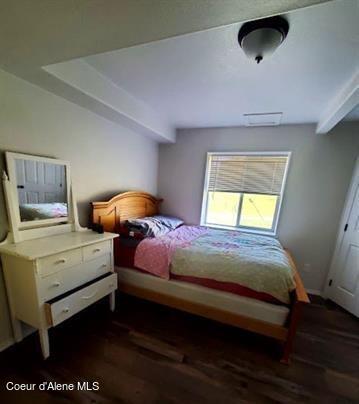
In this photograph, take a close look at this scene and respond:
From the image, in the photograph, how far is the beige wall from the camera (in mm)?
Answer: 1515

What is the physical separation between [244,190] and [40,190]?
2.71 m

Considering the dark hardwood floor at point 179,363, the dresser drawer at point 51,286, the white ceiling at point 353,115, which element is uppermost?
the white ceiling at point 353,115

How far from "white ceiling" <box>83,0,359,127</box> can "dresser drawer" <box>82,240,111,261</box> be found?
1.63 metres

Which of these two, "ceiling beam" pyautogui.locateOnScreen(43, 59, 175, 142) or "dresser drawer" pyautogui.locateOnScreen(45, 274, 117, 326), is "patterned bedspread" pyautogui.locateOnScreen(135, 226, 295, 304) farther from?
"ceiling beam" pyautogui.locateOnScreen(43, 59, 175, 142)

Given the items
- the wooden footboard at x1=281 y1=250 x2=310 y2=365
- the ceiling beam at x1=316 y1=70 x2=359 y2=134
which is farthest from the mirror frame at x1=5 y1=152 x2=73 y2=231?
the ceiling beam at x1=316 y1=70 x2=359 y2=134

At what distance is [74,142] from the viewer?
2.01 metres

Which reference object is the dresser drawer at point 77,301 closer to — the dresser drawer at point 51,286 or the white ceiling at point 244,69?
the dresser drawer at point 51,286

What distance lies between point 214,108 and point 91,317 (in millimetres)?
2795

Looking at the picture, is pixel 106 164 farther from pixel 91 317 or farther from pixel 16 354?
pixel 16 354

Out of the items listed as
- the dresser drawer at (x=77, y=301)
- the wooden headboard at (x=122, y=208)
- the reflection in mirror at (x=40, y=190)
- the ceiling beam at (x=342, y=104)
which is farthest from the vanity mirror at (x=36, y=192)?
the ceiling beam at (x=342, y=104)

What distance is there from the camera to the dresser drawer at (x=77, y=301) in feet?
4.63

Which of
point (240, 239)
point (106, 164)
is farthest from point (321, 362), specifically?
point (106, 164)

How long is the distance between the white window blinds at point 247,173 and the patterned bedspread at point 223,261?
936 millimetres

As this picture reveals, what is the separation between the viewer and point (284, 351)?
1.58 metres
